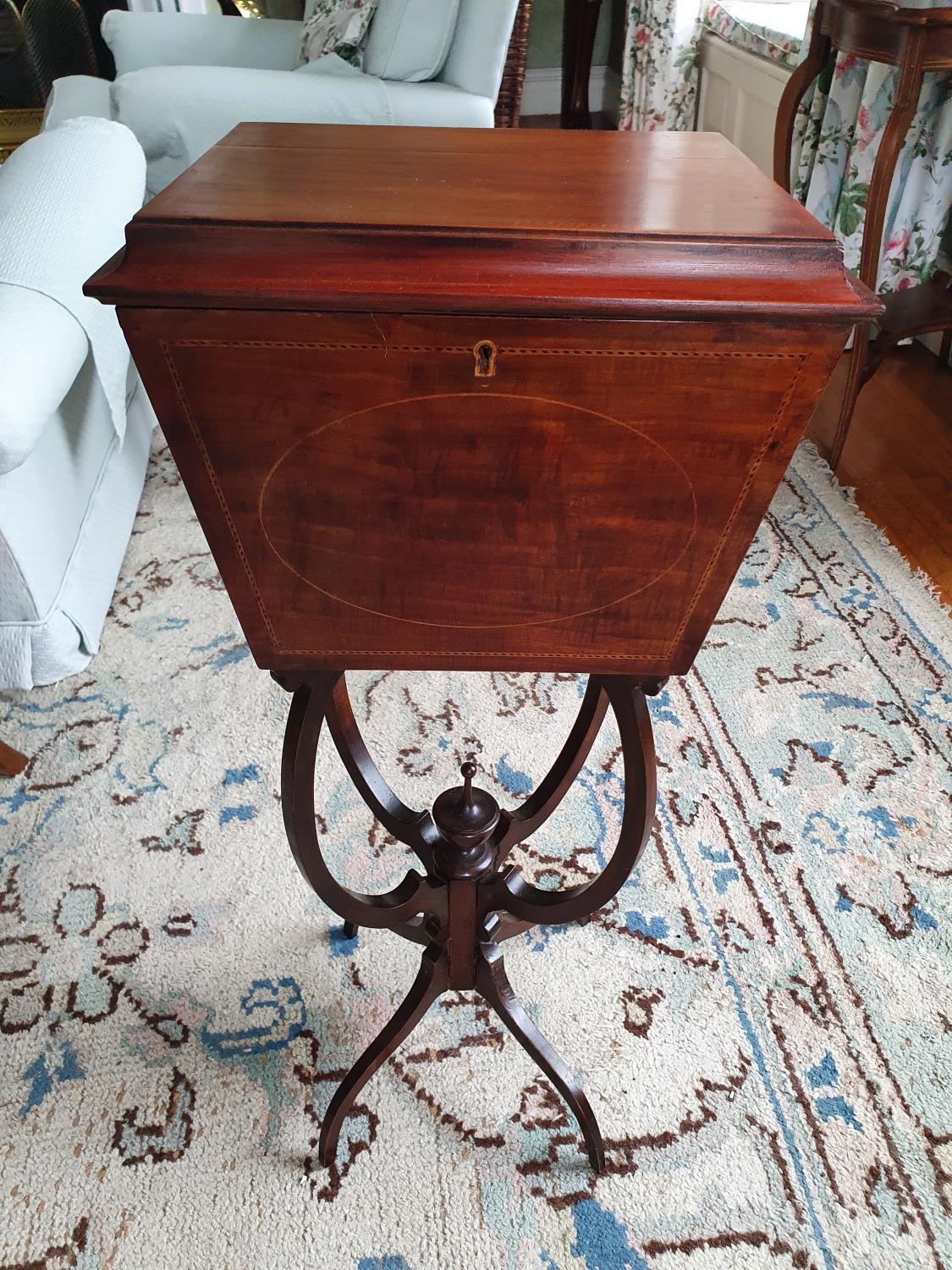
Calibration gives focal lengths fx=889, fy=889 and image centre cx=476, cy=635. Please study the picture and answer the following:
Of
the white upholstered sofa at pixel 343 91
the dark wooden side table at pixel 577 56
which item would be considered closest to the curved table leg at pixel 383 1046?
the white upholstered sofa at pixel 343 91

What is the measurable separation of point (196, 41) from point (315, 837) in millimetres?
2837

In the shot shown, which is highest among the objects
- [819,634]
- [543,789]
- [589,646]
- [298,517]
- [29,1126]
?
[298,517]

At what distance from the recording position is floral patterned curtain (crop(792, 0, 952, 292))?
6.80 ft

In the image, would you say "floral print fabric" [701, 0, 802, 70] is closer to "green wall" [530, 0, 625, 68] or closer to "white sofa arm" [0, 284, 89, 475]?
"green wall" [530, 0, 625, 68]

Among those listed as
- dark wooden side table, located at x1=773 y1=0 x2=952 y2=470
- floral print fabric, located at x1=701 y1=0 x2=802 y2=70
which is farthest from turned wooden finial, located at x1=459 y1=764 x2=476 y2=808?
floral print fabric, located at x1=701 y1=0 x2=802 y2=70

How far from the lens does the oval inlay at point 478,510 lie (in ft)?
2.09

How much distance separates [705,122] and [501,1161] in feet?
11.2

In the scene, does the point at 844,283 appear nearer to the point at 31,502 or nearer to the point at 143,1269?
the point at 143,1269

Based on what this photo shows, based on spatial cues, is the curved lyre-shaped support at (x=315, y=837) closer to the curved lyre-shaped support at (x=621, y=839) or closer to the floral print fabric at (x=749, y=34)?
the curved lyre-shaped support at (x=621, y=839)

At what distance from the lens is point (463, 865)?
0.91 metres

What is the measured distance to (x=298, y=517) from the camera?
690mm

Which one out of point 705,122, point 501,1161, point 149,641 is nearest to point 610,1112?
point 501,1161

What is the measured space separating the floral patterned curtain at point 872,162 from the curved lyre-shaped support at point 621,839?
1.72m

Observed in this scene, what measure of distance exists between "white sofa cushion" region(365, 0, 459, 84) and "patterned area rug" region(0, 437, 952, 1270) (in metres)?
1.42
